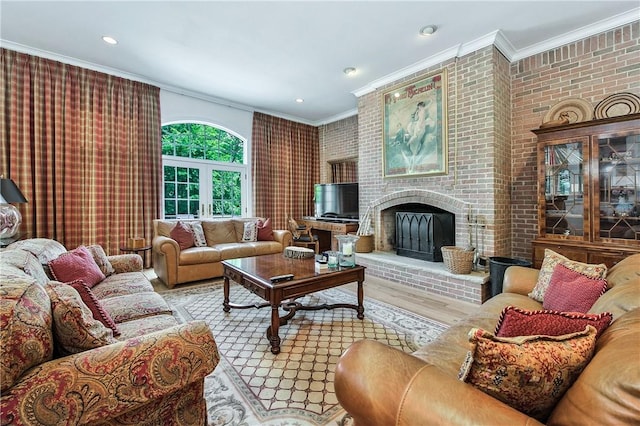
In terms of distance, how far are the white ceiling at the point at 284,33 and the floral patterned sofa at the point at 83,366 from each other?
2771mm

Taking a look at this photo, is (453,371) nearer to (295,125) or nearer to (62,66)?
(62,66)

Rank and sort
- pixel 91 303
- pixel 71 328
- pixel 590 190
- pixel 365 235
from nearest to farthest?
pixel 71 328
pixel 91 303
pixel 590 190
pixel 365 235

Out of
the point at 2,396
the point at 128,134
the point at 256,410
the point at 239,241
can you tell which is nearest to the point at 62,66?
the point at 128,134

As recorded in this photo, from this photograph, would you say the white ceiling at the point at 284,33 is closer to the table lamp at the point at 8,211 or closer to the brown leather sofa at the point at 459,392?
the table lamp at the point at 8,211

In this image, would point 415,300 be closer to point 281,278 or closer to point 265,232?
point 281,278

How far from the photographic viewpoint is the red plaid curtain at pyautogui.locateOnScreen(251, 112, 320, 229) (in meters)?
5.70

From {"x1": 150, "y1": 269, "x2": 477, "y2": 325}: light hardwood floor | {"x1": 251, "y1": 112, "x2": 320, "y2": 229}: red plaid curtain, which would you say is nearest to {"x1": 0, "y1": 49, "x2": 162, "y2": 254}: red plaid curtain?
{"x1": 150, "y1": 269, "x2": 477, "y2": 325}: light hardwood floor

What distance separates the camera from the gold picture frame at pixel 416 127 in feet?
12.0

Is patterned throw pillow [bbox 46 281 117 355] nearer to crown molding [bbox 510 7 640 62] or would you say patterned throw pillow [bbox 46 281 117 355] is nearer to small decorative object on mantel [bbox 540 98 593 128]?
small decorative object on mantel [bbox 540 98 593 128]

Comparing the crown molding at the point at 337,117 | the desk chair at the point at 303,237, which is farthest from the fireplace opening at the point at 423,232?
the crown molding at the point at 337,117

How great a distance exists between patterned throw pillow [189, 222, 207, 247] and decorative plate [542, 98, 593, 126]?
15.1ft

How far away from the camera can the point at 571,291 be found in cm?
160

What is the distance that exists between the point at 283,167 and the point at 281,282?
4179 millimetres

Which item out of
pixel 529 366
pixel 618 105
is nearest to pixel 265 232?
pixel 529 366
